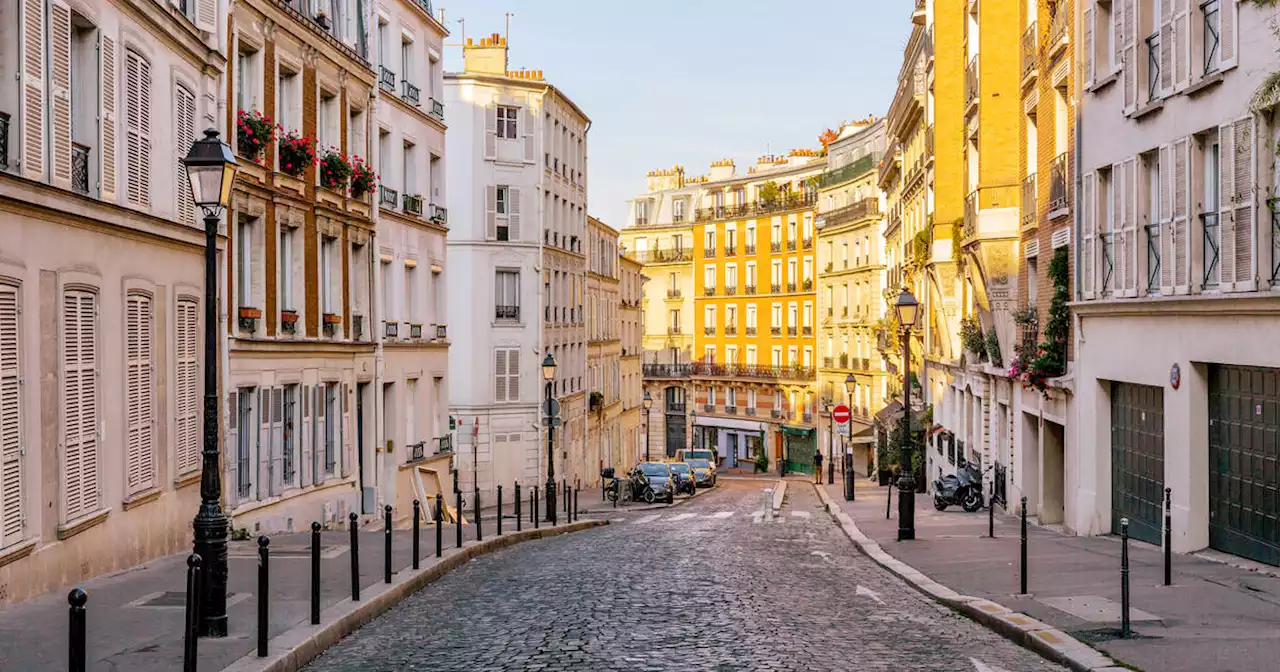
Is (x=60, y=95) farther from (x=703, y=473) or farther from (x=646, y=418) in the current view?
(x=646, y=418)

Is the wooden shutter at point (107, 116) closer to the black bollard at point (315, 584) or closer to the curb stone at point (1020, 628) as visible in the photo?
the black bollard at point (315, 584)

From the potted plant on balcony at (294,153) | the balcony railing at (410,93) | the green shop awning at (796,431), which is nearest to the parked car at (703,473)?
the green shop awning at (796,431)

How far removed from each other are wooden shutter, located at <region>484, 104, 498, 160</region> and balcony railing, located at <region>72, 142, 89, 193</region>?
3529 cm

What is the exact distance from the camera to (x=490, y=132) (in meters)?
50.0

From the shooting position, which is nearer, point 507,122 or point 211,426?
point 211,426

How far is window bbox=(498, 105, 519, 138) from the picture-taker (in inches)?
1983

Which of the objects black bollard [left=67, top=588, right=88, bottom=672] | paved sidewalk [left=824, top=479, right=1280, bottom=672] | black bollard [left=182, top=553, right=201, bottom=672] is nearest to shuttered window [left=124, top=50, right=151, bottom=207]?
black bollard [left=182, top=553, right=201, bottom=672]

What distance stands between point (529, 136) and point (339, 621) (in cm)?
3976

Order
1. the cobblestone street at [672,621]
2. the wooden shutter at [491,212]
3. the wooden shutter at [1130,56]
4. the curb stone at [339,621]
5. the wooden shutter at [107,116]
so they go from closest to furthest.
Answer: the curb stone at [339,621]
the cobblestone street at [672,621]
the wooden shutter at [107,116]
the wooden shutter at [1130,56]
the wooden shutter at [491,212]

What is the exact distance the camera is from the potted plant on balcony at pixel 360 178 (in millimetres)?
28219

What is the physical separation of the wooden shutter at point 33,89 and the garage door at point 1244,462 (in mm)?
13185

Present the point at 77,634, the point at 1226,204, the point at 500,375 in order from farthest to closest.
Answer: the point at 500,375, the point at 1226,204, the point at 77,634

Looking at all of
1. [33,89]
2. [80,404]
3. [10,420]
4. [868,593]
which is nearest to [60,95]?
[33,89]

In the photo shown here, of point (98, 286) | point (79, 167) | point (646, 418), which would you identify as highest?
point (79, 167)
